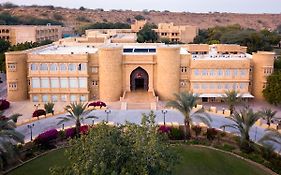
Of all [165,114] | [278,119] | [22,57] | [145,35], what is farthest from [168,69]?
Result: [145,35]

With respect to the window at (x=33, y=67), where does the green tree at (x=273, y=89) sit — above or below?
below

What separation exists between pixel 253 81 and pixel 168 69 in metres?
10.2

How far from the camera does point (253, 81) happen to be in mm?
42688

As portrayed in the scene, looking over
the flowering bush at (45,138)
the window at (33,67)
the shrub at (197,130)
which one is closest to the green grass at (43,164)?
the flowering bush at (45,138)

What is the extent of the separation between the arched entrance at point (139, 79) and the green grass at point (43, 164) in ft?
63.7

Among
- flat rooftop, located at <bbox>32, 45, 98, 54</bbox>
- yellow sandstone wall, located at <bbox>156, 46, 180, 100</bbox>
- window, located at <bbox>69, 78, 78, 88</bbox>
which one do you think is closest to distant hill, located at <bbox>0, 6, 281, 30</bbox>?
flat rooftop, located at <bbox>32, 45, 98, 54</bbox>

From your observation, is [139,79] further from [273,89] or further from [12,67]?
[273,89]

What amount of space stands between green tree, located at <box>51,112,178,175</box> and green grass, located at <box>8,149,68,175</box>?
7.69 meters

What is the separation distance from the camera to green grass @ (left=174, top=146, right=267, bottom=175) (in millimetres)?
21938

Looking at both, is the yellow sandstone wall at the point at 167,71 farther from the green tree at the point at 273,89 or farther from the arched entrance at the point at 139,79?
the green tree at the point at 273,89

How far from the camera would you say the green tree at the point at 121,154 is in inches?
552

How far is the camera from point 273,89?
3847cm

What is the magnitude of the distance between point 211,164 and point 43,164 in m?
10.6

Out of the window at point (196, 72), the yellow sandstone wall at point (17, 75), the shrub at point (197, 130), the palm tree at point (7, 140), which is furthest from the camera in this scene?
the window at point (196, 72)
